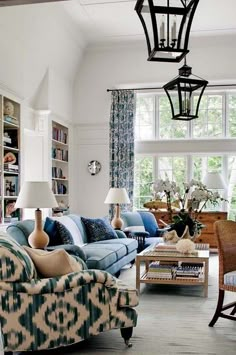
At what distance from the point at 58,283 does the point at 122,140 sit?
6.37m

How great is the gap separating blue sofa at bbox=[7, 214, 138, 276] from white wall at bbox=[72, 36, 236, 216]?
2672 mm

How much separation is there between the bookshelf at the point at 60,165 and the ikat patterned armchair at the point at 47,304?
507cm

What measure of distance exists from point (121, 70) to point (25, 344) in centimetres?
714

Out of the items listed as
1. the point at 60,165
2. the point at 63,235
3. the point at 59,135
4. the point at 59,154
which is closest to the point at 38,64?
the point at 59,135

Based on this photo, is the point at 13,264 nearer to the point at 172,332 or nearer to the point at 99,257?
the point at 172,332

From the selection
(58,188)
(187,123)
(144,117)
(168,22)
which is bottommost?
(58,188)

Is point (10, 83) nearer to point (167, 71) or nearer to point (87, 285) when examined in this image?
point (167, 71)

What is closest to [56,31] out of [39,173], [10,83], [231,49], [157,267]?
[10,83]

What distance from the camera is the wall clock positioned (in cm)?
951

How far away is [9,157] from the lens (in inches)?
269

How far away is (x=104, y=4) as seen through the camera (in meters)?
7.40

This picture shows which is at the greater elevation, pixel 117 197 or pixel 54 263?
pixel 117 197

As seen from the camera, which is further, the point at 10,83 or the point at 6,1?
the point at 10,83

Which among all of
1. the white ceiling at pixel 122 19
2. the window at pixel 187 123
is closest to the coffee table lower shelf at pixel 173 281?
the white ceiling at pixel 122 19
